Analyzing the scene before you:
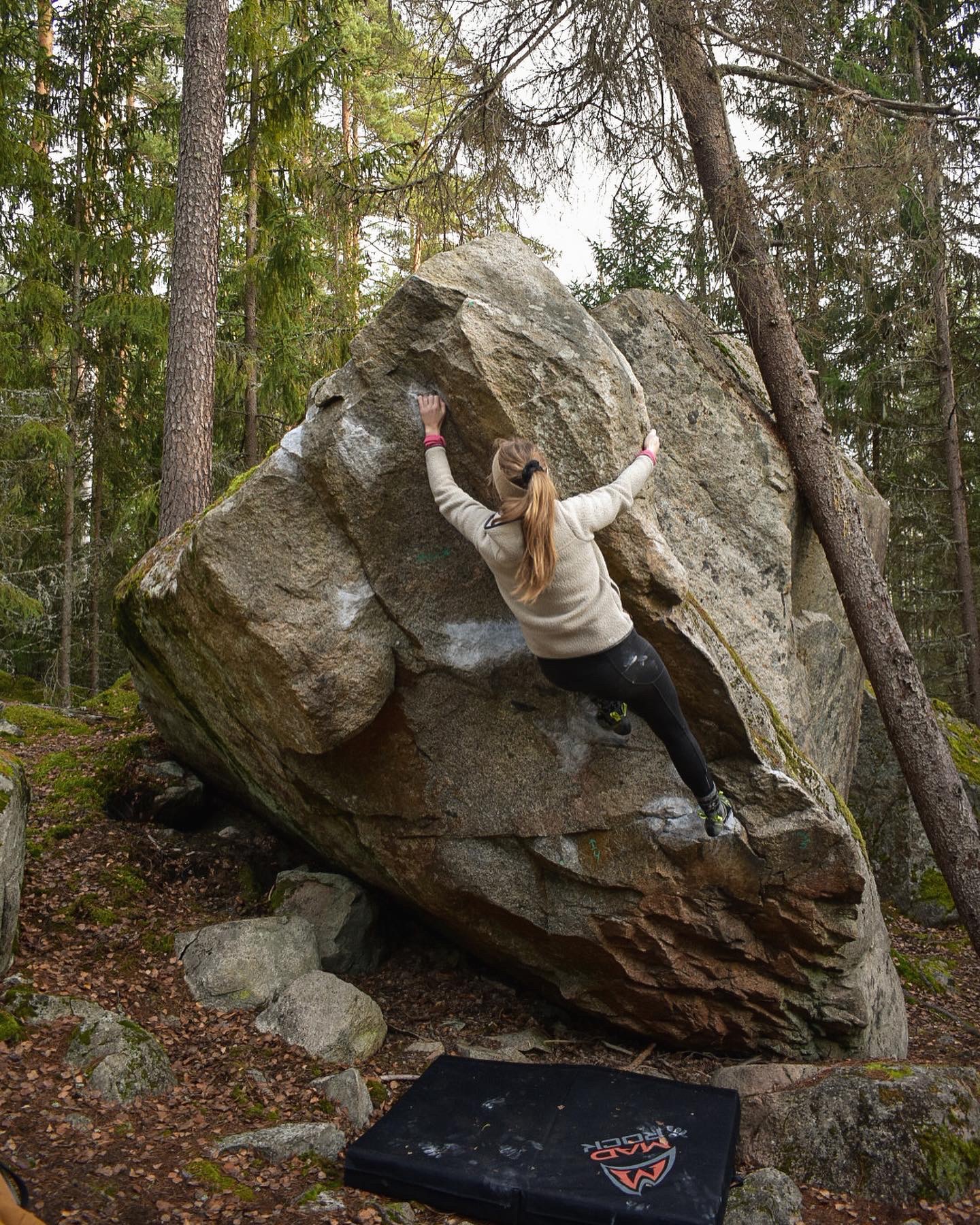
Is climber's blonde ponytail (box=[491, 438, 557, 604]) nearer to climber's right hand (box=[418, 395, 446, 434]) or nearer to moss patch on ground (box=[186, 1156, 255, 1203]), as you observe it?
climber's right hand (box=[418, 395, 446, 434])

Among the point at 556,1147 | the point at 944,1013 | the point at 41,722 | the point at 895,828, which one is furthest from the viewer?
the point at 895,828

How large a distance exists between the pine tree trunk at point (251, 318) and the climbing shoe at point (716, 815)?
1039 cm

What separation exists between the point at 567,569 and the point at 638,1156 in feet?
10.0

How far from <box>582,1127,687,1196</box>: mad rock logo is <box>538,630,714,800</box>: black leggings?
1950 mm

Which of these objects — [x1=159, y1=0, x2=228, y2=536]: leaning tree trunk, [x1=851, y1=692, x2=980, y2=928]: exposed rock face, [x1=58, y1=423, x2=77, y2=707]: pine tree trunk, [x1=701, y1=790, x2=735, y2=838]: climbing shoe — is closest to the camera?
[x1=701, y1=790, x2=735, y2=838]: climbing shoe

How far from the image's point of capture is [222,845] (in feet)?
26.3

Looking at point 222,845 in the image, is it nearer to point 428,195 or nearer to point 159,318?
point 428,195

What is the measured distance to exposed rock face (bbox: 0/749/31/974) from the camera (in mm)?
5574

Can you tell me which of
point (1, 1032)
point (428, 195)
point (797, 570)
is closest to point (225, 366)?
point (428, 195)

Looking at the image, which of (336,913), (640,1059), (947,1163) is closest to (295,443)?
(336,913)

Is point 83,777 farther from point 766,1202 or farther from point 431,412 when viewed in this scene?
point 766,1202

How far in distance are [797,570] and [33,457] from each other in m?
12.4

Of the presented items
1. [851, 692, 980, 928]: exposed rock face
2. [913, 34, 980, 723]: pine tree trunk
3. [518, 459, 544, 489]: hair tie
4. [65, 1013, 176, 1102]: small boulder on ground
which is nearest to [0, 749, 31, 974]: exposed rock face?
[65, 1013, 176, 1102]: small boulder on ground

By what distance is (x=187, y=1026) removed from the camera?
19.2 ft
